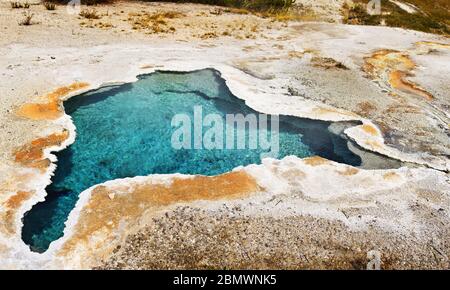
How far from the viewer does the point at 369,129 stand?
14.6 m

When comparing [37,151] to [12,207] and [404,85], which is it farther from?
[404,85]

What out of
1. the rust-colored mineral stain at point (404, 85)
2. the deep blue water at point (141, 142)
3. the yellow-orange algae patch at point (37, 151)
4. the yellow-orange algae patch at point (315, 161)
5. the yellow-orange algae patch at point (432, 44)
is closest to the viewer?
the deep blue water at point (141, 142)

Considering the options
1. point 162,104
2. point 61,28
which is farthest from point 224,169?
point 61,28

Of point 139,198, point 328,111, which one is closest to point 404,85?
point 328,111

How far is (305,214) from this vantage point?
32.8ft

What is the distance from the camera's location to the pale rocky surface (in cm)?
881

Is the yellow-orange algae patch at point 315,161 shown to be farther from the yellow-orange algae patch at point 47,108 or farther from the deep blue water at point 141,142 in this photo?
Answer: the yellow-orange algae patch at point 47,108

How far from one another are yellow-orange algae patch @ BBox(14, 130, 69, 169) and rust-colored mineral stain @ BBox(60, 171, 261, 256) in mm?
1940

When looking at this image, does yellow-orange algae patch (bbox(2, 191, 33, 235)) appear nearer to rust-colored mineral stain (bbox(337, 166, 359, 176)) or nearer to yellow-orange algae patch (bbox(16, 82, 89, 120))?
yellow-orange algae patch (bbox(16, 82, 89, 120))

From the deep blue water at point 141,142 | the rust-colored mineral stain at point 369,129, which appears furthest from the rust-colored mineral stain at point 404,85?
the deep blue water at point 141,142

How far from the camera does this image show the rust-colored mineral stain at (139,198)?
901 cm

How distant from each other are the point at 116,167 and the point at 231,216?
3.73m

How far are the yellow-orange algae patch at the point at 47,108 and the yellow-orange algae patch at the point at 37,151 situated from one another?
1.22 meters

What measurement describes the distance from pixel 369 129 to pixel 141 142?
7415 mm
